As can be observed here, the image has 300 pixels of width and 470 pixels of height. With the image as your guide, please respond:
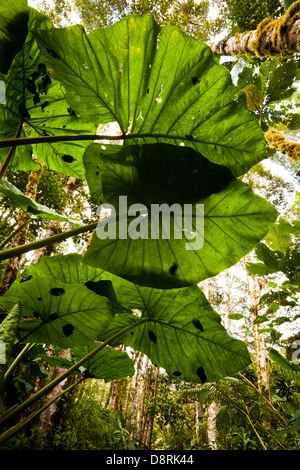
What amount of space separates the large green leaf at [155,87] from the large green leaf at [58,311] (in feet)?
1.88

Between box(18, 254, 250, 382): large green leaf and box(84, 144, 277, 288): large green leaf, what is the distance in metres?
0.17

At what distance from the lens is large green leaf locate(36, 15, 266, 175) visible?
723 mm

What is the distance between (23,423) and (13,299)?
372mm

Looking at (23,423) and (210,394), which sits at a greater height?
(23,423)

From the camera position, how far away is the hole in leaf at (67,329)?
830 mm

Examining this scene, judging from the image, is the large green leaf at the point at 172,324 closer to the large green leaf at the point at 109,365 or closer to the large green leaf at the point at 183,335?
the large green leaf at the point at 183,335

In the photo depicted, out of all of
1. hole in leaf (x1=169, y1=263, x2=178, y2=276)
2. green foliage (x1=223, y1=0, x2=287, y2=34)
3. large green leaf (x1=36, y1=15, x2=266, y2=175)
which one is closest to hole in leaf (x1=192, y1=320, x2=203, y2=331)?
hole in leaf (x1=169, y1=263, x2=178, y2=276)

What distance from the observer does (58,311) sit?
0.80 metres

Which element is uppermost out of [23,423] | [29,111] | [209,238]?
[29,111]

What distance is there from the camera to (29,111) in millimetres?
1076

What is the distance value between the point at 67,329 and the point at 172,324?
0.40 metres

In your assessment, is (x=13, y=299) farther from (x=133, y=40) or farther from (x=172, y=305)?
(x=133, y=40)

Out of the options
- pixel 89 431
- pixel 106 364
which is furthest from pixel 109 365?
pixel 89 431
